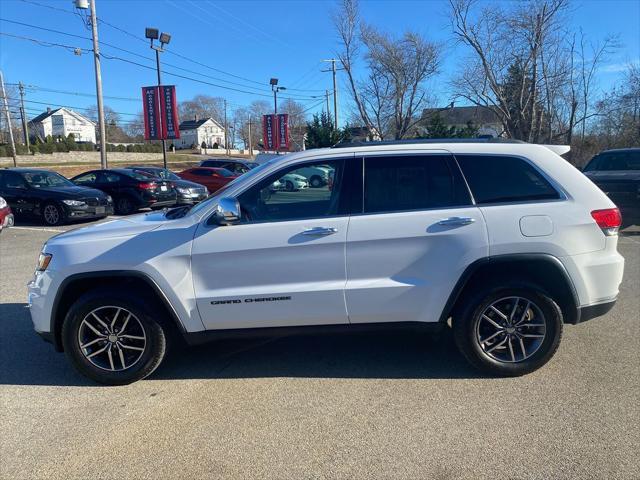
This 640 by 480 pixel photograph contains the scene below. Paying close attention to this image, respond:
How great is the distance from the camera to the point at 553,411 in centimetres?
341

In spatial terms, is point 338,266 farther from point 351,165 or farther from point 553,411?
point 553,411

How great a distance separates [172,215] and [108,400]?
1545mm

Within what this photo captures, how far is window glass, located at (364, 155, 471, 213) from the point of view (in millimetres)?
3863

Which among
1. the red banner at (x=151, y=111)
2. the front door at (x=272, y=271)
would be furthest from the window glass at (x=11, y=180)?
the red banner at (x=151, y=111)

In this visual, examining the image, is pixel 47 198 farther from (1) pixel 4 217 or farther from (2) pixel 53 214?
(1) pixel 4 217

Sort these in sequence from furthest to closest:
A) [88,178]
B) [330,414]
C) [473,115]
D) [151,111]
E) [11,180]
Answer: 1. [473,115]
2. [151,111]
3. [88,178]
4. [11,180]
5. [330,414]

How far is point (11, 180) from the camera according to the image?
13.9m

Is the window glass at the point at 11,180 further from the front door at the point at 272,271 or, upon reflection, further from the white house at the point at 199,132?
the white house at the point at 199,132

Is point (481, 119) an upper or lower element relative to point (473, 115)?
lower

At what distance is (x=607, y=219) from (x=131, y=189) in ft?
48.6

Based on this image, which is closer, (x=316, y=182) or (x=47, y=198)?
(x=316, y=182)

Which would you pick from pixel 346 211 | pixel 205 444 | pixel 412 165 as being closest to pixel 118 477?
pixel 205 444

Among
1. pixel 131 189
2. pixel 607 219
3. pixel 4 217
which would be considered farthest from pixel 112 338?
pixel 131 189

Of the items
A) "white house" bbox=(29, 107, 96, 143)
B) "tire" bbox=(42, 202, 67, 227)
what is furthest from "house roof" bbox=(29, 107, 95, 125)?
"tire" bbox=(42, 202, 67, 227)
